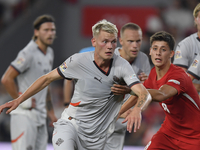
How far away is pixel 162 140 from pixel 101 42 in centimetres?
140

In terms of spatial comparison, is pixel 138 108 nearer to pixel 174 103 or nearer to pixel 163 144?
pixel 174 103

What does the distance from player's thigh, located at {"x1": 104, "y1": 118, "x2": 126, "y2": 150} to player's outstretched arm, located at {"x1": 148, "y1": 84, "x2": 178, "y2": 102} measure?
903mm

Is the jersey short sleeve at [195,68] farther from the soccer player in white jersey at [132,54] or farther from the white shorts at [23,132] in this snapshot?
the white shorts at [23,132]

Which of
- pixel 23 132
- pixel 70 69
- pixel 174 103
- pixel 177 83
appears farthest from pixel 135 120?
pixel 23 132

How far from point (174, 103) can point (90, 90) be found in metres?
0.97

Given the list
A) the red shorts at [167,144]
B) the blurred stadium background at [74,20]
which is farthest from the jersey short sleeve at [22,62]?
the blurred stadium background at [74,20]

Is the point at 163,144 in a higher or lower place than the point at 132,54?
lower

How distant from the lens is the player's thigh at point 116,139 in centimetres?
430

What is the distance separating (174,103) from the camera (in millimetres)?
4047

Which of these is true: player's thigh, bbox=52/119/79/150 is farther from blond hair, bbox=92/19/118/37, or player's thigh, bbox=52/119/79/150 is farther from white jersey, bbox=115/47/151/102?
white jersey, bbox=115/47/151/102

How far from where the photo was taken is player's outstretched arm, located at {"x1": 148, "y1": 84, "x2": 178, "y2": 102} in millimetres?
3674

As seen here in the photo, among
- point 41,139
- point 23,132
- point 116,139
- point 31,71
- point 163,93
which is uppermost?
point 163,93

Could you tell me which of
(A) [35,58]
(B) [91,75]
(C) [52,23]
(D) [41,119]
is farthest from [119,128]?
(C) [52,23]

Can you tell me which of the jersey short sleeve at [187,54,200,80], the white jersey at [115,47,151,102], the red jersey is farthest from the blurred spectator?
the red jersey
